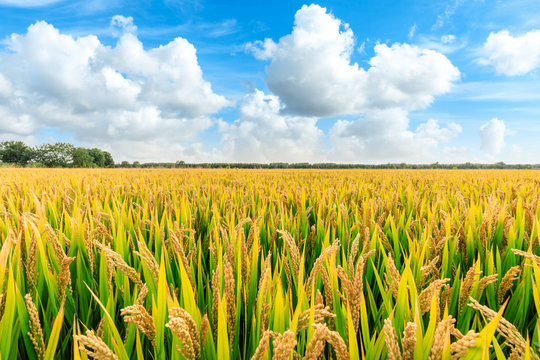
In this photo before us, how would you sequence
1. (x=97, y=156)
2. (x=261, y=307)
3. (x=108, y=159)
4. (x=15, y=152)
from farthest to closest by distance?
(x=108, y=159)
(x=97, y=156)
(x=15, y=152)
(x=261, y=307)

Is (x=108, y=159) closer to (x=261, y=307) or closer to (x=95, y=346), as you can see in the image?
(x=261, y=307)

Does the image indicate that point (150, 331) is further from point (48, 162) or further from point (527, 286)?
point (48, 162)

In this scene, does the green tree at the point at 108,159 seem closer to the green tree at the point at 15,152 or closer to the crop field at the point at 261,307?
the green tree at the point at 15,152

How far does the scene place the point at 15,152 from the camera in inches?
3100

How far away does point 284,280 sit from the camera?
134 cm

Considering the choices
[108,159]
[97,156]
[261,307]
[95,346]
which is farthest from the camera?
[108,159]

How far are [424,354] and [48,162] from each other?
331ft

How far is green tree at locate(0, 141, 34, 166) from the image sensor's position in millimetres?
78688

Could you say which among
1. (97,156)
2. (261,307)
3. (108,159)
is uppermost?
(97,156)

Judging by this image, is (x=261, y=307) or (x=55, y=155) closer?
(x=261, y=307)

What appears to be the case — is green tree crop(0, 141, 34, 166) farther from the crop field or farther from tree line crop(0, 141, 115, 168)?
the crop field

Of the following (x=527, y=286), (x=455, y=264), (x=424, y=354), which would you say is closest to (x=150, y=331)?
(x=424, y=354)

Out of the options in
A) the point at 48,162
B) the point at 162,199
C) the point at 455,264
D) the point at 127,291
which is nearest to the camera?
the point at 127,291

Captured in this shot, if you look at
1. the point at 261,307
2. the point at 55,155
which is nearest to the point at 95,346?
the point at 261,307
